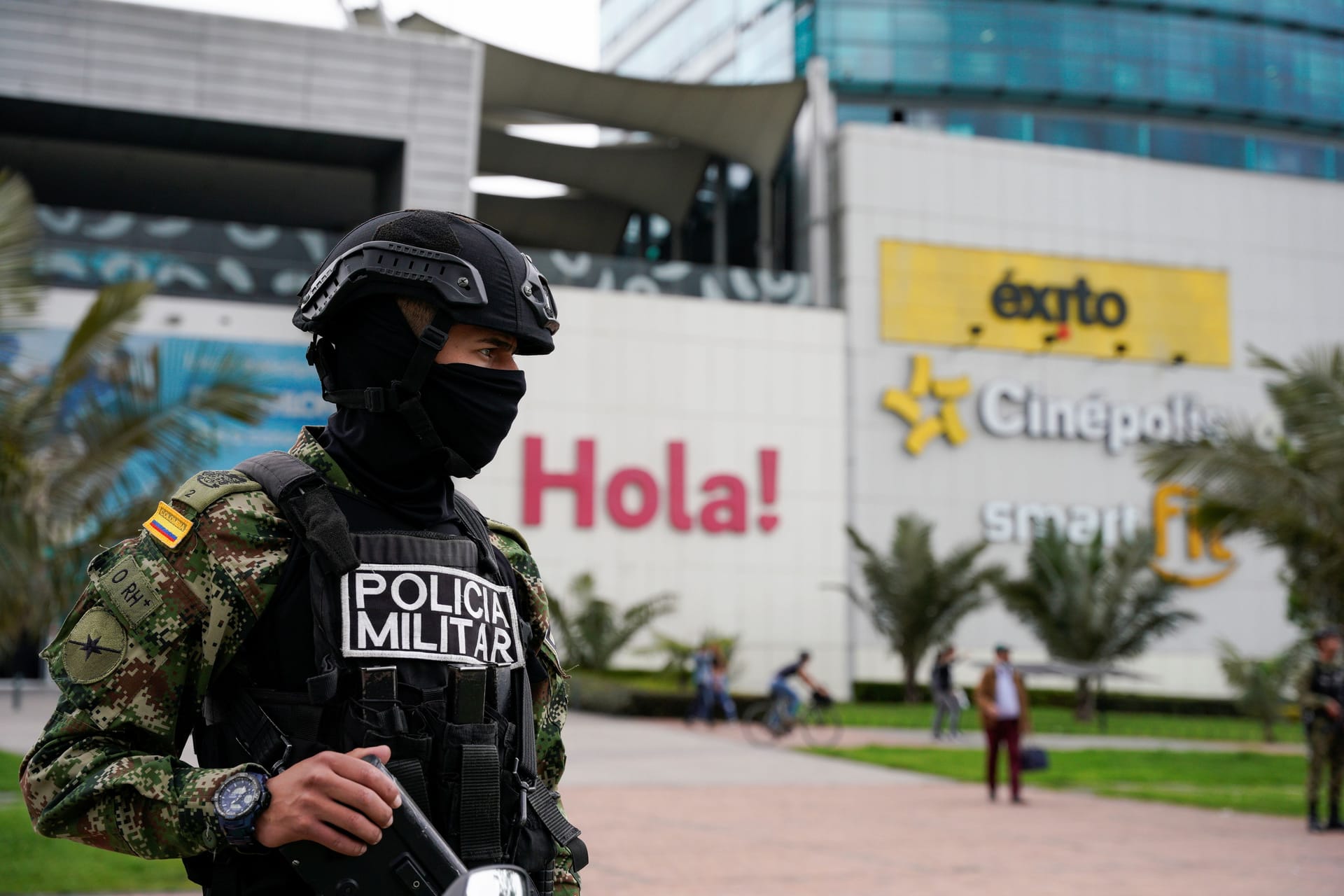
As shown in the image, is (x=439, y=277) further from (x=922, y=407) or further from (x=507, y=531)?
(x=922, y=407)

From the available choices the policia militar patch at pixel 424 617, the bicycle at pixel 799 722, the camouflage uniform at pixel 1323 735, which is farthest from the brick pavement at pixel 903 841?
the policia militar patch at pixel 424 617

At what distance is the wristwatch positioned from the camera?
170cm

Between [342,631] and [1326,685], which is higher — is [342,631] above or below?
above

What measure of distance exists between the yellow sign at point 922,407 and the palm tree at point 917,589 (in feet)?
12.4

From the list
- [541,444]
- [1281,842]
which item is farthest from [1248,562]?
[1281,842]

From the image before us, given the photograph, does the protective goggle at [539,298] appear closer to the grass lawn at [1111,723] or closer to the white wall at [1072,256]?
the grass lawn at [1111,723]

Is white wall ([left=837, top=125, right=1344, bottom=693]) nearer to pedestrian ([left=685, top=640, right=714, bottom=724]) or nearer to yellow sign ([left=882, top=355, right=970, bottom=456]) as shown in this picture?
yellow sign ([left=882, top=355, right=970, bottom=456])

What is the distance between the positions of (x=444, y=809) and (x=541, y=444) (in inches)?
1150

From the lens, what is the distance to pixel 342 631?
6.23ft

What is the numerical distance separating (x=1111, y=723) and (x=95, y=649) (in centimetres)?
2897

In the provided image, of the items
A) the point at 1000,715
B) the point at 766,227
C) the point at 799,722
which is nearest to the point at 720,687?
the point at 799,722

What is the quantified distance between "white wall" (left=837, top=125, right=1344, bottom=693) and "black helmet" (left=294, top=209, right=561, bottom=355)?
31682 millimetres

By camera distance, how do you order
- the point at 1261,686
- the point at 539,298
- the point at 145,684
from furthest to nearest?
the point at 1261,686
the point at 539,298
the point at 145,684

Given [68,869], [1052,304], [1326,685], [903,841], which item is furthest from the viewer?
[1052,304]
